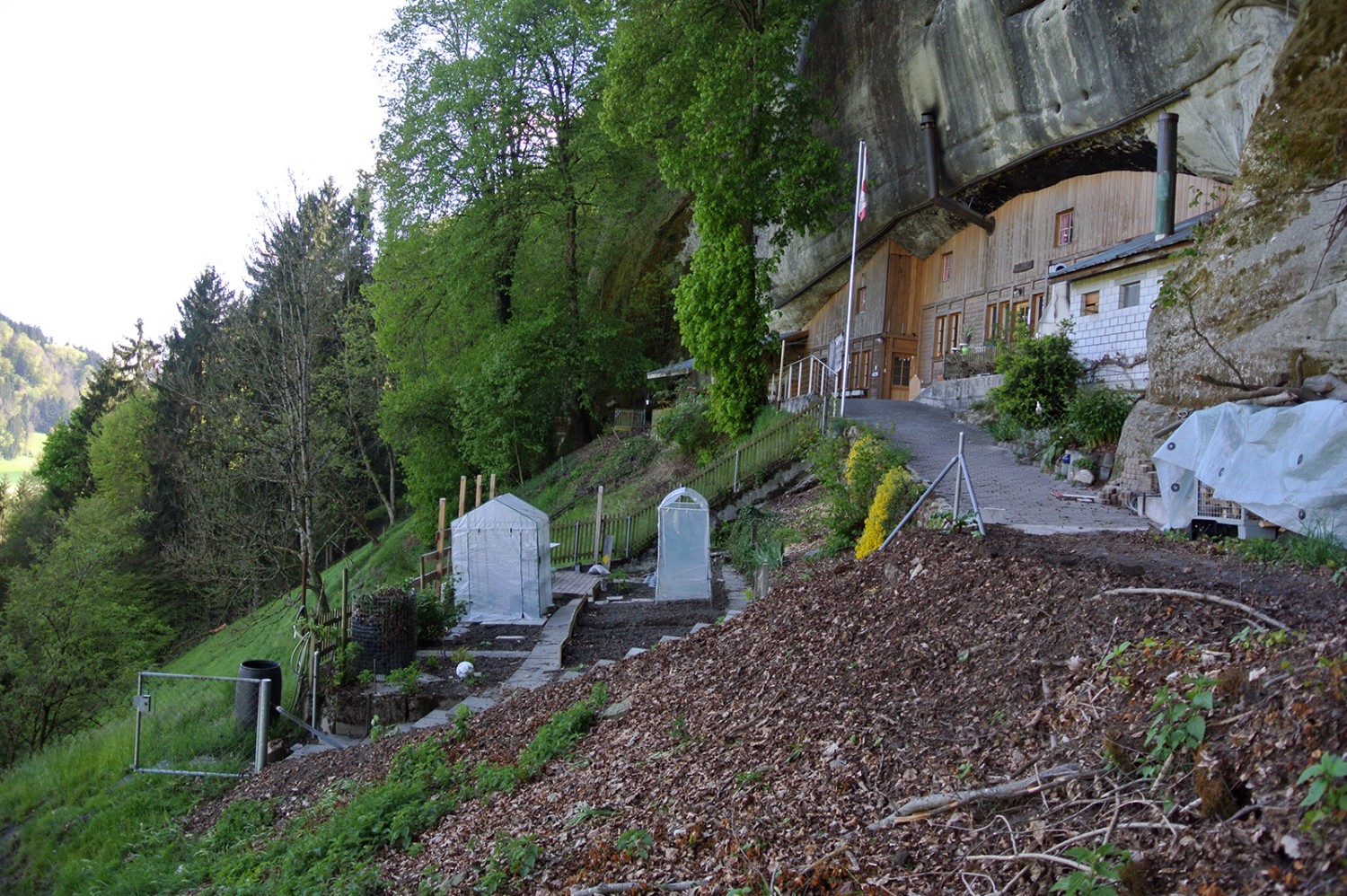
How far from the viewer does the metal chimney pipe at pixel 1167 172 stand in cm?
1767

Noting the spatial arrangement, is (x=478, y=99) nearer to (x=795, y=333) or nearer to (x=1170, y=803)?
(x=795, y=333)

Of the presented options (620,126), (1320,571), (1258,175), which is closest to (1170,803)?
(1320,571)

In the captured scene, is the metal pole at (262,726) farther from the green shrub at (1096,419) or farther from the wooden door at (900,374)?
the wooden door at (900,374)

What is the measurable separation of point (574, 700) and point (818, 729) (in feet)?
12.3

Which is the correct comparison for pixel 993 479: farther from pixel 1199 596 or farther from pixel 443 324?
pixel 443 324

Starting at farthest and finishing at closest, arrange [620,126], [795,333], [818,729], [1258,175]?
1. [795,333]
2. [620,126]
3. [1258,175]
4. [818,729]

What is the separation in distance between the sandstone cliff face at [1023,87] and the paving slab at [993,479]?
250 inches

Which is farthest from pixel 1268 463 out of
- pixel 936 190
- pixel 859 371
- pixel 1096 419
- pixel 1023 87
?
pixel 859 371

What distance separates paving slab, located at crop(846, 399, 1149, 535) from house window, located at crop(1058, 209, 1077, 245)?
5372 millimetres

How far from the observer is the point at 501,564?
1499 centimetres

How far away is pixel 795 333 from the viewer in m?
35.7

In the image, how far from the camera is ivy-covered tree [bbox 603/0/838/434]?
74.9 ft

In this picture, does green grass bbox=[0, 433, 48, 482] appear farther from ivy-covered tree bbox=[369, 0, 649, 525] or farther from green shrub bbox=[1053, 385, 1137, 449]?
green shrub bbox=[1053, 385, 1137, 449]

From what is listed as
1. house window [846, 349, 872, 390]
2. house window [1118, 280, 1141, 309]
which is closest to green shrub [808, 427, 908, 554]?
house window [1118, 280, 1141, 309]
